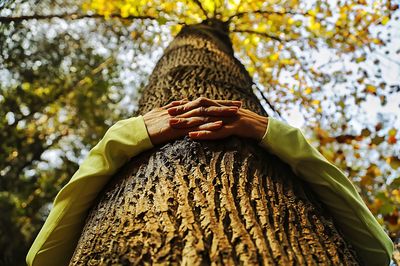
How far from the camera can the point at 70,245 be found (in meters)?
1.56

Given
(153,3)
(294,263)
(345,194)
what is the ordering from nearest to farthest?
(294,263), (345,194), (153,3)

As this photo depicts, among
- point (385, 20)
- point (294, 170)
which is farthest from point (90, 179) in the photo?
point (385, 20)

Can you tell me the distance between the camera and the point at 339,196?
4.80 feet

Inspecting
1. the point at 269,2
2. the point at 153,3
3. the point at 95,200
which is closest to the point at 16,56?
the point at 153,3

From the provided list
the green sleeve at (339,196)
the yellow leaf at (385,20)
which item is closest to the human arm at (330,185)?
the green sleeve at (339,196)

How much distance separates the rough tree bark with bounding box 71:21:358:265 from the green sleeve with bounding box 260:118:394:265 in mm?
79

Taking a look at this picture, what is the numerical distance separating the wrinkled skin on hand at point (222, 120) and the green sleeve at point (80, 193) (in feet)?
0.69

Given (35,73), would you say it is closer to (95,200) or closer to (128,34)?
(128,34)

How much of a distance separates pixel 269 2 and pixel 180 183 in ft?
19.0

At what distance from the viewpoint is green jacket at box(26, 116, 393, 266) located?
4.75 feet

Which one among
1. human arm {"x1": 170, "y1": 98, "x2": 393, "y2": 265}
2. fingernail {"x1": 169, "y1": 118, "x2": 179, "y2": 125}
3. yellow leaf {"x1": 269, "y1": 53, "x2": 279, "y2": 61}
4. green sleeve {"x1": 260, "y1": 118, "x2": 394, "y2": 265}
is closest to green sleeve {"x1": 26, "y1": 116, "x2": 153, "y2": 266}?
fingernail {"x1": 169, "y1": 118, "x2": 179, "y2": 125}

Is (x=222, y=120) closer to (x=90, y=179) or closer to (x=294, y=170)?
(x=294, y=170)

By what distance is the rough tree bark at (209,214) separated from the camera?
100 cm

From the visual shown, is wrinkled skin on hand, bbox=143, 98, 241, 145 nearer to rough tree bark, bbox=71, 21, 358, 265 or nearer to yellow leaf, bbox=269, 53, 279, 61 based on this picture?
rough tree bark, bbox=71, 21, 358, 265
